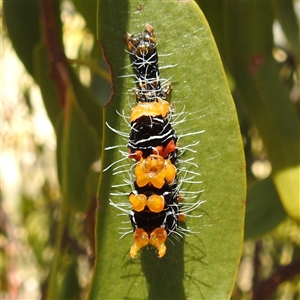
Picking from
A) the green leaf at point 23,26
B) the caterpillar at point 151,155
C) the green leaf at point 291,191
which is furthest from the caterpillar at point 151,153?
the green leaf at point 23,26

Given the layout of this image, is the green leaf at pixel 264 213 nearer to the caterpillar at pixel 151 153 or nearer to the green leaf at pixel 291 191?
the green leaf at pixel 291 191

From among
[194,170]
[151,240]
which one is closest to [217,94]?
[194,170]

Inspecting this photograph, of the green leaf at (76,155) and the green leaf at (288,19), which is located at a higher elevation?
the green leaf at (288,19)

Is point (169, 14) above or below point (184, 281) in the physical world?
above

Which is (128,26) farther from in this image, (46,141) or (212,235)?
(46,141)

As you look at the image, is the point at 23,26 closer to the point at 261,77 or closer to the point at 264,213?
the point at 261,77

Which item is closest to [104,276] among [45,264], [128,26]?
[128,26]
